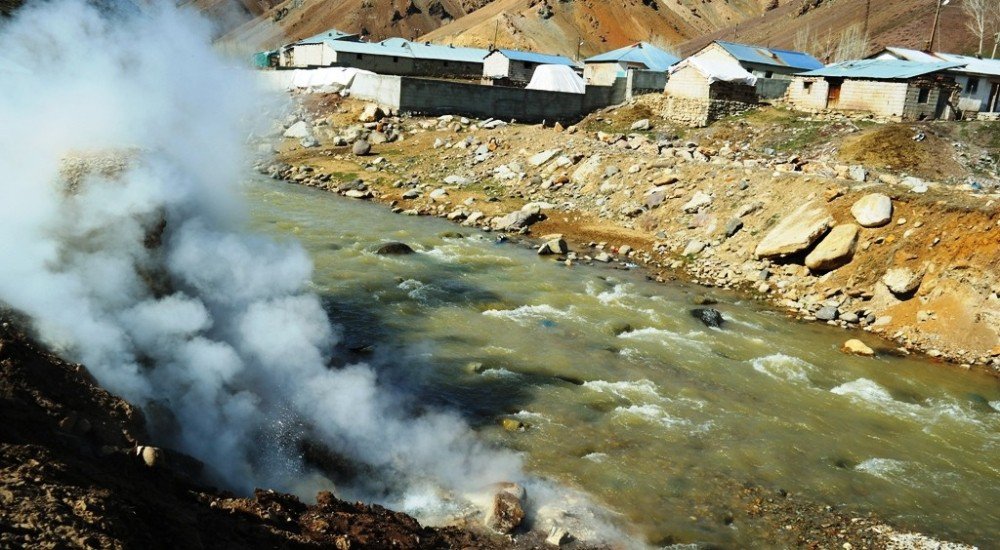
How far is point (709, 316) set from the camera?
14.4 metres

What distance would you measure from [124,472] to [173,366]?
2.29 meters


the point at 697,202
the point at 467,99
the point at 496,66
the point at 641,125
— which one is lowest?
the point at 697,202

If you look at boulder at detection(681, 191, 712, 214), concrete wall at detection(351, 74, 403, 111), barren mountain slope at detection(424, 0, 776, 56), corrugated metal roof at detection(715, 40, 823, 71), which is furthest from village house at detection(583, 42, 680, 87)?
barren mountain slope at detection(424, 0, 776, 56)

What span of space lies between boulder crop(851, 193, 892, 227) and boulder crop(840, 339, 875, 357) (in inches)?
164

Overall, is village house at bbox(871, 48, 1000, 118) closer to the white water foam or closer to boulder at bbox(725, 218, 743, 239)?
boulder at bbox(725, 218, 743, 239)

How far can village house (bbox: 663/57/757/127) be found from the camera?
35.0 m

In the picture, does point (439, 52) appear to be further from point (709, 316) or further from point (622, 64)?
point (709, 316)

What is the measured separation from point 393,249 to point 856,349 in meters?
10.5

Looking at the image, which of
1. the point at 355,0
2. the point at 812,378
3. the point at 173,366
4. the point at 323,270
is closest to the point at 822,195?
the point at 812,378

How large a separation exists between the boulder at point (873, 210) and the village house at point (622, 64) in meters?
32.4

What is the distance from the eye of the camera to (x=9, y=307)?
6160mm

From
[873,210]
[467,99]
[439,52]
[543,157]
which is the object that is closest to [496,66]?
[439,52]

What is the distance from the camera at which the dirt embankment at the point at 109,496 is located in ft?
12.5

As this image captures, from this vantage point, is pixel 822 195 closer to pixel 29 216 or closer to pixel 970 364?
pixel 970 364
